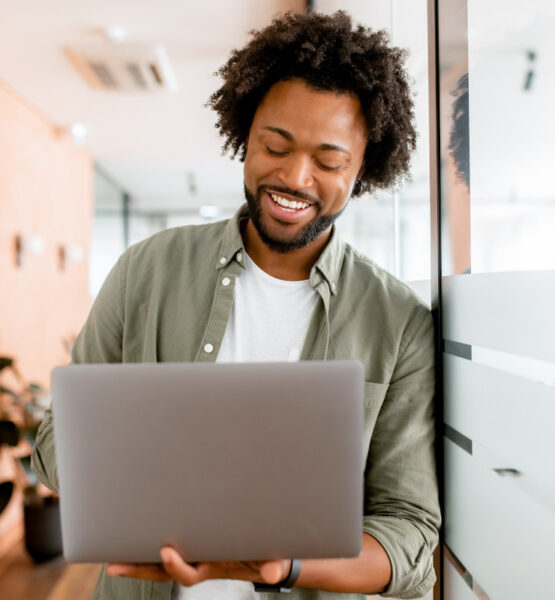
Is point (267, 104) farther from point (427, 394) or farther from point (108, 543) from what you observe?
point (108, 543)

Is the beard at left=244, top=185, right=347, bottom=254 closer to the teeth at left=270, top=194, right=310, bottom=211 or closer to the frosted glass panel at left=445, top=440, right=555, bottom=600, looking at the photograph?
the teeth at left=270, top=194, right=310, bottom=211

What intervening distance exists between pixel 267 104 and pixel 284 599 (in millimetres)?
880

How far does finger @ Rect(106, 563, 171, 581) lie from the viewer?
0.71 meters

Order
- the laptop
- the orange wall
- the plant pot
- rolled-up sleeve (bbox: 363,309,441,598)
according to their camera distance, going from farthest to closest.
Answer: the orange wall, the plant pot, rolled-up sleeve (bbox: 363,309,441,598), the laptop

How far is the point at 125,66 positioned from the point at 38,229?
1634mm

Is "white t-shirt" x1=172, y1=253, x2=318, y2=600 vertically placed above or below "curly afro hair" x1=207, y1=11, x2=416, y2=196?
A: below

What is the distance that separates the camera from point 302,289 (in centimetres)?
108

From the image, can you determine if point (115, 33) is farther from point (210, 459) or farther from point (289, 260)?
point (210, 459)

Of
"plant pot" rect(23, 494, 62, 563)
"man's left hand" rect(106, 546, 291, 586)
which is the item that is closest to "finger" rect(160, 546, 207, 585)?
"man's left hand" rect(106, 546, 291, 586)

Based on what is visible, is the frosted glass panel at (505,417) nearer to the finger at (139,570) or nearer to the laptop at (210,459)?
the laptop at (210,459)

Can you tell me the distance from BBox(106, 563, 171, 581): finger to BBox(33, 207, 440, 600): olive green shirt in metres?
0.29

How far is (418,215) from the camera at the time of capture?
4.28ft

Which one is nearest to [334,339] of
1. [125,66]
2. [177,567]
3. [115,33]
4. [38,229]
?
[177,567]

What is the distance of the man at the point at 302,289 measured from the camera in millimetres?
1000
